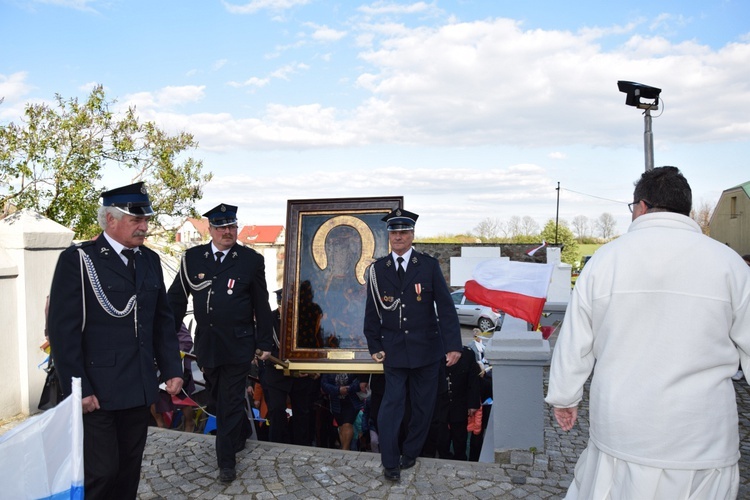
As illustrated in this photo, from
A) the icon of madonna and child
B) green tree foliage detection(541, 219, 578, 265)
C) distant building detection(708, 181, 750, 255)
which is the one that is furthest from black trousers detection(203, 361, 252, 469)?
green tree foliage detection(541, 219, 578, 265)

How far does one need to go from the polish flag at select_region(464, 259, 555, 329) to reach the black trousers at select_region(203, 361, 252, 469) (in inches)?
120

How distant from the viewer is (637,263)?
286 centimetres

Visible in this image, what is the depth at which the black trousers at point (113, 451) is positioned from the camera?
3.73 m

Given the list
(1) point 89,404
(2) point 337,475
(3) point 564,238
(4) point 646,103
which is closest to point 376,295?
(2) point 337,475

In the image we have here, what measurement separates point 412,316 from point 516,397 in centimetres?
112

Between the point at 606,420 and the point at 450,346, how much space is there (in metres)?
2.63

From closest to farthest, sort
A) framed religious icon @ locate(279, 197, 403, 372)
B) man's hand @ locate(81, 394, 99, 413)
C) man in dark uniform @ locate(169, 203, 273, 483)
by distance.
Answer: man's hand @ locate(81, 394, 99, 413)
man in dark uniform @ locate(169, 203, 273, 483)
framed religious icon @ locate(279, 197, 403, 372)

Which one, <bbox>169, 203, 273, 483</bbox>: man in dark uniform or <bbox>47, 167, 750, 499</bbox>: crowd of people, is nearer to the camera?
<bbox>47, 167, 750, 499</bbox>: crowd of people

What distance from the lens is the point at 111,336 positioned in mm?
3918

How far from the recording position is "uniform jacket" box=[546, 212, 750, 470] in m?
2.74

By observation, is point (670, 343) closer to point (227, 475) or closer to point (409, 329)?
point (409, 329)

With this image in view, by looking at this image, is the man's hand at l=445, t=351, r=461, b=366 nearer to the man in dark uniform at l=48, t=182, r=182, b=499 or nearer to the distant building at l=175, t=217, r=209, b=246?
the man in dark uniform at l=48, t=182, r=182, b=499

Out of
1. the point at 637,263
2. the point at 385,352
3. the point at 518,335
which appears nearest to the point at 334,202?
the point at 385,352

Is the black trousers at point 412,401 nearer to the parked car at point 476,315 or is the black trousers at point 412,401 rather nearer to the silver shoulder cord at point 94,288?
the silver shoulder cord at point 94,288
